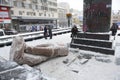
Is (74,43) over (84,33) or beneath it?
beneath

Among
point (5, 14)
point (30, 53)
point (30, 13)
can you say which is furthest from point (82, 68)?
point (30, 13)

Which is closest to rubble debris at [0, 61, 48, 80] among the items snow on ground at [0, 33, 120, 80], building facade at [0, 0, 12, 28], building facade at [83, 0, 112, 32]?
snow on ground at [0, 33, 120, 80]

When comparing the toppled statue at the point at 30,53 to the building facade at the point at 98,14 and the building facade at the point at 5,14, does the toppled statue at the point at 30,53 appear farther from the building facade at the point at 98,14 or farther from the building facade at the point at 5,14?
the building facade at the point at 5,14

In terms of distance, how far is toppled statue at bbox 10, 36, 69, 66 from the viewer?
5909 millimetres

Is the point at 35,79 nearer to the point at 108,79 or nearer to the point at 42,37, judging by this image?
the point at 108,79

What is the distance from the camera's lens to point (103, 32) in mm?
8531

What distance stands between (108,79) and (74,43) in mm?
4487

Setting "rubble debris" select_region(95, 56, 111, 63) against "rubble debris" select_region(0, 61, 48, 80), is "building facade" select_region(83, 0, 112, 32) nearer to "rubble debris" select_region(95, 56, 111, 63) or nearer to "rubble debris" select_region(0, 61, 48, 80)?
"rubble debris" select_region(95, 56, 111, 63)

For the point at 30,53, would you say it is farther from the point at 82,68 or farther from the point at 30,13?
the point at 30,13

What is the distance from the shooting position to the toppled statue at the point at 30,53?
5909 millimetres

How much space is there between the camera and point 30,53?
6848mm

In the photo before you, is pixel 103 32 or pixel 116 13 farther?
pixel 116 13

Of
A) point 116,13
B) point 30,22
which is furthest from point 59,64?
point 116,13

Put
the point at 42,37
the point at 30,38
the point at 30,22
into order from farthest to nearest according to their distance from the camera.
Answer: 1. the point at 30,22
2. the point at 42,37
3. the point at 30,38
